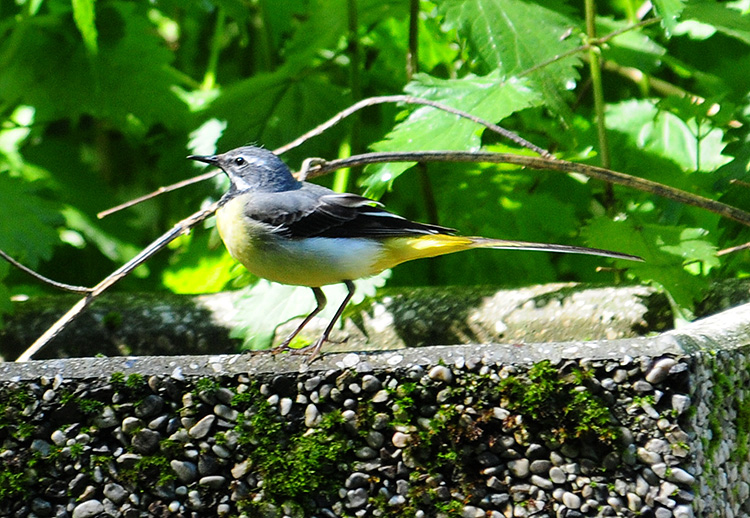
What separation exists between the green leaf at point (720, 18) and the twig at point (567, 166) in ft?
1.82

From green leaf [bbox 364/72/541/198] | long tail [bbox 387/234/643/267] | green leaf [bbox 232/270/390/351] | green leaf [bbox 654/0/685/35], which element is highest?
green leaf [bbox 654/0/685/35]

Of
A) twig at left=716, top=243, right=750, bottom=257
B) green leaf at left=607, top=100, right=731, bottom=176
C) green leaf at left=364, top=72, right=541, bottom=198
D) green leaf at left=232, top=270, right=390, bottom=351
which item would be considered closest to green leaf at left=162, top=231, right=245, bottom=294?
green leaf at left=232, top=270, right=390, bottom=351

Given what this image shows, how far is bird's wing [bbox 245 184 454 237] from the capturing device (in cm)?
237

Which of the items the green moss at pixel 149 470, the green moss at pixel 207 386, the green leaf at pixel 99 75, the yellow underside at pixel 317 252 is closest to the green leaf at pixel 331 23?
the green leaf at pixel 99 75

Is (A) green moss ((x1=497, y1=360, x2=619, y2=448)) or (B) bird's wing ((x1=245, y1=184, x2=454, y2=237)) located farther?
(B) bird's wing ((x1=245, y1=184, x2=454, y2=237))

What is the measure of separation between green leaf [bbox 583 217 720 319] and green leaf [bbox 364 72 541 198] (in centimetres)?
46

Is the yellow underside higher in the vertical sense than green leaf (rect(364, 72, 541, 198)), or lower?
lower

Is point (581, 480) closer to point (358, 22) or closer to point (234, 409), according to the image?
point (234, 409)

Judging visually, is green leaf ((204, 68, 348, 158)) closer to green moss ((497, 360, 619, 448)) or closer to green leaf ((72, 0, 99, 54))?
green leaf ((72, 0, 99, 54))

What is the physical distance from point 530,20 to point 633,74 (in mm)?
1550

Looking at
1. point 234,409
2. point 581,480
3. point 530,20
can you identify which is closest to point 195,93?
point 530,20

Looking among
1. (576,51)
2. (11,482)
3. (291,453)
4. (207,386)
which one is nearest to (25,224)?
(11,482)

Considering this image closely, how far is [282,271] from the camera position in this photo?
2328 millimetres

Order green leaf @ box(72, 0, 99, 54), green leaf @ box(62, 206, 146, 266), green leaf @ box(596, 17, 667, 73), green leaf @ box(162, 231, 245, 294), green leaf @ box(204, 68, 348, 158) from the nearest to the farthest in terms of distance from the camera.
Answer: green leaf @ box(72, 0, 99, 54) → green leaf @ box(596, 17, 667, 73) → green leaf @ box(204, 68, 348, 158) → green leaf @ box(162, 231, 245, 294) → green leaf @ box(62, 206, 146, 266)
